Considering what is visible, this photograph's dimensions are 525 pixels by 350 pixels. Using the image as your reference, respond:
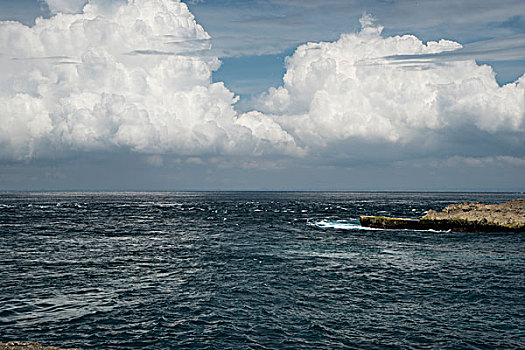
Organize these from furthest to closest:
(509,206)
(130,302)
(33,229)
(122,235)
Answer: (509,206) → (33,229) → (122,235) → (130,302)

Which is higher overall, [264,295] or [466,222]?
[466,222]

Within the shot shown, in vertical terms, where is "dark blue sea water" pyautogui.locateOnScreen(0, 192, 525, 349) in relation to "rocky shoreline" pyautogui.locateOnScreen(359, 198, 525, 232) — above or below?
below

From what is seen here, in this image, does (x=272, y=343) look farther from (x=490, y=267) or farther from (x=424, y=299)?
(x=490, y=267)

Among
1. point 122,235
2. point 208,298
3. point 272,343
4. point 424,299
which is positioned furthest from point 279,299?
point 122,235

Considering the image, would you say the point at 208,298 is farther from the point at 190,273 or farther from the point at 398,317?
the point at 398,317

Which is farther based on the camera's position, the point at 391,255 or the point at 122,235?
the point at 122,235

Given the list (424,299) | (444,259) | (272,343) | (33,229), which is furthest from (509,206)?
(33,229)

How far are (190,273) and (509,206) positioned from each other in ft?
225

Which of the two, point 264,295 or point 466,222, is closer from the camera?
point 264,295

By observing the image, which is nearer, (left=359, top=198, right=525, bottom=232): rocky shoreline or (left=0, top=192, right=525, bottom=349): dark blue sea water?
(left=0, top=192, right=525, bottom=349): dark blue sea water

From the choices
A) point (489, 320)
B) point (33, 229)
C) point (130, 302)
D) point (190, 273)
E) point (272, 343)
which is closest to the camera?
point (272, 343)

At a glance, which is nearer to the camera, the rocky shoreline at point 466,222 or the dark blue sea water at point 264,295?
the dark blue sea water at point 264,295

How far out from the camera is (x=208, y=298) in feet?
95.5

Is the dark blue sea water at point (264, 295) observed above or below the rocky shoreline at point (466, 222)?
below
